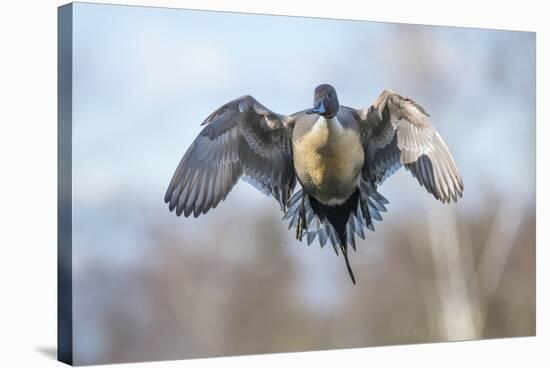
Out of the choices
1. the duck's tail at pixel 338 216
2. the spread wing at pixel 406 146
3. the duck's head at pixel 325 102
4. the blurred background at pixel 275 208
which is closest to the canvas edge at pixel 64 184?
the blurred background at pixel 275 208

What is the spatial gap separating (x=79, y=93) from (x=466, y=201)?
3.03 metres

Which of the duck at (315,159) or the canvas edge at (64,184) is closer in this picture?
the canvas edge at (64,184)

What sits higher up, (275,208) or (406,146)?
(406,146)

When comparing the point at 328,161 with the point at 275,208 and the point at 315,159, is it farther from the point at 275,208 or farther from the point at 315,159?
the point at 275,208

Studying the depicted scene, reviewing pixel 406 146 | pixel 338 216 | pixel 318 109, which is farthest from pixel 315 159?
pixel 406 146

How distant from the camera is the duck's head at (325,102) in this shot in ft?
24.8

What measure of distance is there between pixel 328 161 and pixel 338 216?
1.36 feet

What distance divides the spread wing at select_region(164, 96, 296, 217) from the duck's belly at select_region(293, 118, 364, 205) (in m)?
0.10

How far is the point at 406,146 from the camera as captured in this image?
7934 mm

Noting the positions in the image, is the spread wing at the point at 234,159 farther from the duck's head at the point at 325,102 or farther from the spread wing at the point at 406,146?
the spread wing at the point at 406,146

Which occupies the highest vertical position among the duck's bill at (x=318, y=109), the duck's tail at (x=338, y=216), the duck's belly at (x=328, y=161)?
the duck's bill at (x=318, y=109)

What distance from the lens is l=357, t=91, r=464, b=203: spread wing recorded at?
781 centimetres

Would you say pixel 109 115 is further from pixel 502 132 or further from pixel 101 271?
pixel 502 132

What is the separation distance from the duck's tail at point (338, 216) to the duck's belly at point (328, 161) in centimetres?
6
